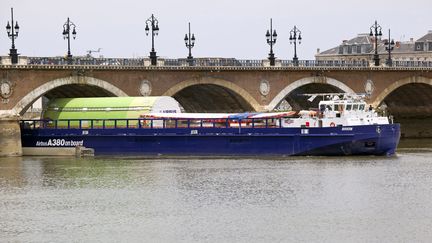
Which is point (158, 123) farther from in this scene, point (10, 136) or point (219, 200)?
point (219, 200)

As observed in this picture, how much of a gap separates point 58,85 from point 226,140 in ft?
37.7

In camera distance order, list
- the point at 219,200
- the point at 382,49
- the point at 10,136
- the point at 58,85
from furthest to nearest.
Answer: the point at 382,49, the point at 58,85, the point at 10,136, the point at 219,200

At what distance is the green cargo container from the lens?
227 feet

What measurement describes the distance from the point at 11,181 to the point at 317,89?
36.6 meters

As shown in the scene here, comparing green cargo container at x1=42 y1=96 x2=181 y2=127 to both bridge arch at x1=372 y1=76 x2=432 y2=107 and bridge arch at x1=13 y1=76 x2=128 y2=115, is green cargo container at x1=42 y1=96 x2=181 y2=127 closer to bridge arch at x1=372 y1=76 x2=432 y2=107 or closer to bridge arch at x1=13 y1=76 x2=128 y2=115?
bridge arch at x1=13 y1=76 x2=128 y2=115

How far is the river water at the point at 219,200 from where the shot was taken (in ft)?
133

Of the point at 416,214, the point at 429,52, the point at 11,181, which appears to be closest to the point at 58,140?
the point at 11,181

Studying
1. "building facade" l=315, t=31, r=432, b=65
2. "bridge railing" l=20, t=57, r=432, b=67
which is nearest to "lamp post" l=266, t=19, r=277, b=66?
"bridge railing" l=20, t=57, r=432, b=67

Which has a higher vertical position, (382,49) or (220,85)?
(382,49)

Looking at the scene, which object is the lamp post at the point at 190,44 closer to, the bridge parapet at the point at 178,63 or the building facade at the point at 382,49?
the bridge parapet at the point at 178,63

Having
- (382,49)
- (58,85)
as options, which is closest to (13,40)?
(58,85)

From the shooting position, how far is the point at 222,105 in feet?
276

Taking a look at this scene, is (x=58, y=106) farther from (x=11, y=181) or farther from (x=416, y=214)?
(x=416, y=214)

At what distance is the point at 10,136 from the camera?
6794 centimetres
